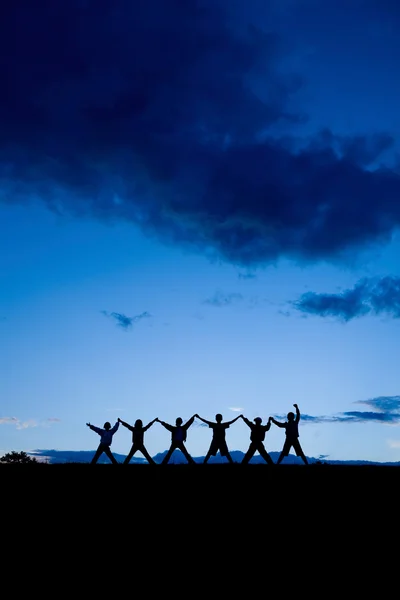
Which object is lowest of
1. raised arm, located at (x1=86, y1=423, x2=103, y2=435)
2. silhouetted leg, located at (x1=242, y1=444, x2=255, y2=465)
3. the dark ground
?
the dark ground

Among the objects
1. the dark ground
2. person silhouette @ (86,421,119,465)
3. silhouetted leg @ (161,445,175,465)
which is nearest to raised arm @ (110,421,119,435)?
person silhouette @ (86,421,119,465)

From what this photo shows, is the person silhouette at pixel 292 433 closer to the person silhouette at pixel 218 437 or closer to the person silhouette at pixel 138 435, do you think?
the person silhouette at pixel 218 437

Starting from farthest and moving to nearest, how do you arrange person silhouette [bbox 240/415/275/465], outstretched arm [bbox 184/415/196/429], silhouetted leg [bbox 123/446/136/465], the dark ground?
silhouetted leg [bbox 123/446/136/465] < outstretched arm [bbox 184/415/196/429] < person silhouette [bbox 240/415/275/465] < the dark ground

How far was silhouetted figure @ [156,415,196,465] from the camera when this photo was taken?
23344 millimetres

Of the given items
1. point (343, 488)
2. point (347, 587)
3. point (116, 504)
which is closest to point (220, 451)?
point (343, 488)

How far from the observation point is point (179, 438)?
920 inches

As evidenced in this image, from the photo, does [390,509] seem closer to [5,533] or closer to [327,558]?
[327,558]

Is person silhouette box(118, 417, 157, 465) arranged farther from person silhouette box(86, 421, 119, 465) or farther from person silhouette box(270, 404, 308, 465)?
person silhouette box(270, 404, 308, 465)

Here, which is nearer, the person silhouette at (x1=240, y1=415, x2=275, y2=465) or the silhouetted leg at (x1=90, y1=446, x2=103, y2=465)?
the person silhouette at (x1=240, y1=415, x2=275, y2=465)

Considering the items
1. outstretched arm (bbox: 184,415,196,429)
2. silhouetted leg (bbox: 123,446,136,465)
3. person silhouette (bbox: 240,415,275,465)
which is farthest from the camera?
silhouetted leg (bbox: 123,446,136,465)

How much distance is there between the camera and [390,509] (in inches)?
476

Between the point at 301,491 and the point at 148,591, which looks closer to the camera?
the point at 148,591

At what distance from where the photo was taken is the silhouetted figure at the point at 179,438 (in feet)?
76.6

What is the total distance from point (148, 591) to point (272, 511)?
4.87 meters
